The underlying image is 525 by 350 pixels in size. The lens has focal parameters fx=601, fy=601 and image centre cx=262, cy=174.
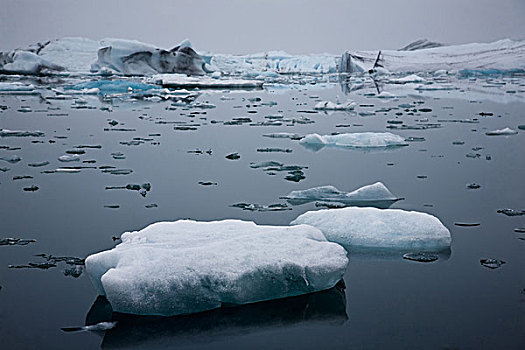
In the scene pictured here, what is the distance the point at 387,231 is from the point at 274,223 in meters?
0.65

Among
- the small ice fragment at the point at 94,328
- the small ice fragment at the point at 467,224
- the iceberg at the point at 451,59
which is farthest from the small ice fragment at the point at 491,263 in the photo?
the iceberg at the point at 451,59

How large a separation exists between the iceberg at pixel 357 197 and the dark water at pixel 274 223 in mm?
121

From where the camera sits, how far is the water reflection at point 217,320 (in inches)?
78.5

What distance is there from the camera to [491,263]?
105 inches

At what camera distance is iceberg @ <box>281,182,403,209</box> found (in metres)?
3.71

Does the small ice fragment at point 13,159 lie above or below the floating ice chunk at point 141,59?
below

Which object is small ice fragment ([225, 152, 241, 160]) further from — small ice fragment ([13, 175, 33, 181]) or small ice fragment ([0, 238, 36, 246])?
small ice fragment ([0, 238, 36, 246])

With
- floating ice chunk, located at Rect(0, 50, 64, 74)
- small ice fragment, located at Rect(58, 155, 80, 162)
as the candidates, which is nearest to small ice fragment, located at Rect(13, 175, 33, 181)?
small ice fragment, located at Rect(58, 155, 80, 162)

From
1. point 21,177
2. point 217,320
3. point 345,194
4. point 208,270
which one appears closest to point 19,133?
point 21,177

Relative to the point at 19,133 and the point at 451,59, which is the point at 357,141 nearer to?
the point at 19,133

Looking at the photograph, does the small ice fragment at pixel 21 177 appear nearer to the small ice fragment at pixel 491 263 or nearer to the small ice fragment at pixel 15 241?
the small ice fragment at pixel 15 241

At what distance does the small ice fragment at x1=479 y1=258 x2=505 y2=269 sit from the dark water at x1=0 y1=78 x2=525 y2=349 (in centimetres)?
3

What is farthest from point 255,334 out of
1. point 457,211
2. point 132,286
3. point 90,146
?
point 90,146

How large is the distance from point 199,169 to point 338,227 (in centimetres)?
214
